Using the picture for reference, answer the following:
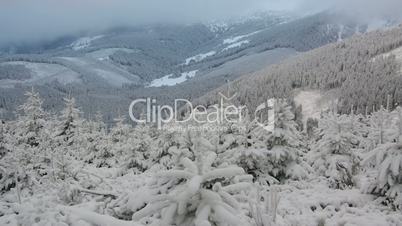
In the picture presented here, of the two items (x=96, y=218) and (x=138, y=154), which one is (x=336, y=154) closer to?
(x=96, y=218)

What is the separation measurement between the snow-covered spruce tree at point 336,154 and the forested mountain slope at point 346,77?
4012 inches

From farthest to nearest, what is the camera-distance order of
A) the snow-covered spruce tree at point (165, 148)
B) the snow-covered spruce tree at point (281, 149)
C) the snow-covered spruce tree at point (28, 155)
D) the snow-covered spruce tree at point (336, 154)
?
the snow-covered spruce tree at point (165, 148)
the snow-covered spruce tree at point (336, 154)
the snow-covered spruce tree at point (281, 149)
the snow-covered spruce tree at point (28, 155)

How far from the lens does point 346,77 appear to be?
491 feet

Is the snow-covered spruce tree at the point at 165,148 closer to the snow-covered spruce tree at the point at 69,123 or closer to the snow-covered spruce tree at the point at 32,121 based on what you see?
the snow-covered spruce tree at the point at 32,121

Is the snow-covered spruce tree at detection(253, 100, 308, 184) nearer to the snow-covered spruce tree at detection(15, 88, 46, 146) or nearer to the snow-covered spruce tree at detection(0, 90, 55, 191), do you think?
the snow-covered spruce tree at detection(0, 90, 55, 191)

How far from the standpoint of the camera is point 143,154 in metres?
26.5

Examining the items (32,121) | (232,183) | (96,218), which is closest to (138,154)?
(32,121)

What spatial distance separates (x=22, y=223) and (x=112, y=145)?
26.8m

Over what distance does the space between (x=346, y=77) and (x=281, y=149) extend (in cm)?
14457

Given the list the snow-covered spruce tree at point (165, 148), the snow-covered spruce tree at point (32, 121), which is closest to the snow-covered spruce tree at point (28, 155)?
the snow-covered spruce tree at point (32, 121)

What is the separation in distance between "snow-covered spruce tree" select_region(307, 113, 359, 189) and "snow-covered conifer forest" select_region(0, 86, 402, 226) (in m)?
0.04

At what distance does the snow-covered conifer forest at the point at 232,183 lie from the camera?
5.56m

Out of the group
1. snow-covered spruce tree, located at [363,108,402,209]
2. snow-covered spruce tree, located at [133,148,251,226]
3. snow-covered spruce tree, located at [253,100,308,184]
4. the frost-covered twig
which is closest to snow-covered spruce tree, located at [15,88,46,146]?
snow-covered spruce tree, located at [253,100,308,184]

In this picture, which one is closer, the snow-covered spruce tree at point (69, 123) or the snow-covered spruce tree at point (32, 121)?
the snow-covered spruce tree at point (32, 121)
